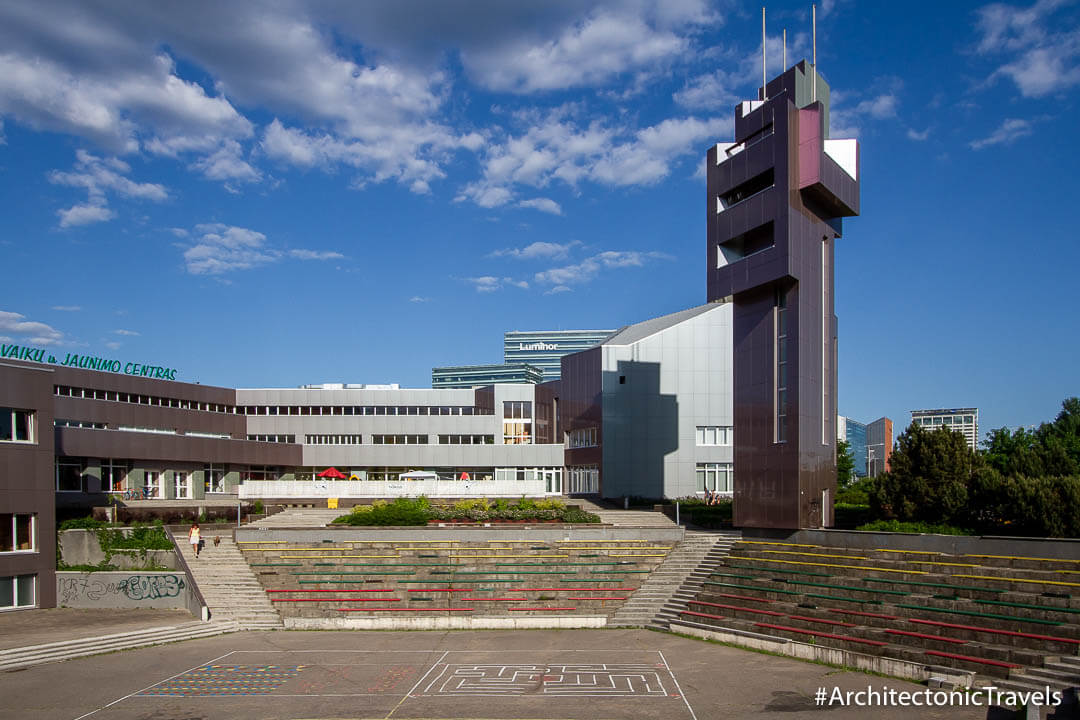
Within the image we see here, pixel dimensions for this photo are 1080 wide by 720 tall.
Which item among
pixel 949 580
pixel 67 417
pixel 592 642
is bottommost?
pixel 592 642

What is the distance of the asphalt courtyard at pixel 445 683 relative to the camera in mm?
22094

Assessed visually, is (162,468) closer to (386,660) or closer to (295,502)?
(295,502)

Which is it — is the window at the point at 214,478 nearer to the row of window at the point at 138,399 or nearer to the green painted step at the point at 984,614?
the row of window at the point at 138,399

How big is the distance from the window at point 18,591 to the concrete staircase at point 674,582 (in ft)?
86.3

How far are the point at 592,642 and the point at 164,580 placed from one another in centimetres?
2036

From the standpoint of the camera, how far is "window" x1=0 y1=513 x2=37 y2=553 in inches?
1500

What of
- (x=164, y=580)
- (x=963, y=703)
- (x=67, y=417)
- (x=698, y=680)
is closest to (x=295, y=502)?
(x=67, y=417)

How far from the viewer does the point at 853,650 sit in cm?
2620

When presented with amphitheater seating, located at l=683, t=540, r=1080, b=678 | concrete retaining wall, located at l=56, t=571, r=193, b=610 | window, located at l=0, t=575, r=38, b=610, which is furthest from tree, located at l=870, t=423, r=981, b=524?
window, located at l=0, t=575, r=38, b=610

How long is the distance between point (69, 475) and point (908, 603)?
50810 millimetres

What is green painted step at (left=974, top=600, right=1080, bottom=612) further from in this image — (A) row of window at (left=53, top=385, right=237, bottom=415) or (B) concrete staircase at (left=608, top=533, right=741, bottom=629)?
(A) row of window at (left=53, top=385, right=237, bottom=415)

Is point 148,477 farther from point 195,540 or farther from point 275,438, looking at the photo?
point 195,540

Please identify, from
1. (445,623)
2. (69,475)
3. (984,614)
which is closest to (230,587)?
(445,623)

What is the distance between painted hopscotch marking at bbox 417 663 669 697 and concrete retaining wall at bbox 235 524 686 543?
13576 mm
